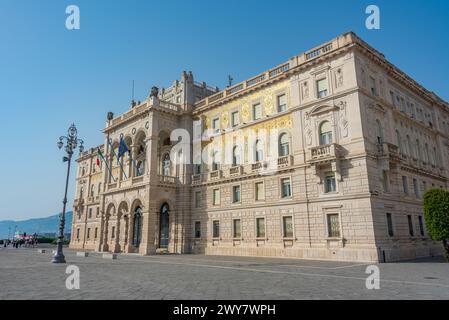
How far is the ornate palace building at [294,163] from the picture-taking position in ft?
77.9

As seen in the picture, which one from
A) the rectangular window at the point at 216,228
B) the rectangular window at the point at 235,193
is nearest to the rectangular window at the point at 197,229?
the rectangular window at the point at 216,228

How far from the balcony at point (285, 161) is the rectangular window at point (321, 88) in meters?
5.83

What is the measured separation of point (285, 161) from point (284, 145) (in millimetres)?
1740

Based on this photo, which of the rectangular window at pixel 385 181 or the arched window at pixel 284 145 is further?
the arched window at pixel 284 145

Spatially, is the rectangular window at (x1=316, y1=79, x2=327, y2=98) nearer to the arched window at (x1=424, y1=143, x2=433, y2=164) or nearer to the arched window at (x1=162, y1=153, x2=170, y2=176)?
the arched window at (x1=424, y1=143, x2=433, y2=164)

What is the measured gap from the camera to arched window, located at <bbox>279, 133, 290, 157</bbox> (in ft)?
93.3

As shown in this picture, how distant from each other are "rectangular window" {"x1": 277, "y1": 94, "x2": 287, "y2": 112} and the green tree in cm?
1361

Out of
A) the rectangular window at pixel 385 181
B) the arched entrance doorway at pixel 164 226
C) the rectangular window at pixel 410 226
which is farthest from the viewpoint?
the arched entrance doorway at pixel 164 226

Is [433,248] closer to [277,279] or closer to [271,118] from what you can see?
[271,118]

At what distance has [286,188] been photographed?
91.2 feet

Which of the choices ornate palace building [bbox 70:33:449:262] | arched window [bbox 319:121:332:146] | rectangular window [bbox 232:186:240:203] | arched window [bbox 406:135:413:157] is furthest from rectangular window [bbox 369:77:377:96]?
rectangular window [bbox 232:186:240:203]

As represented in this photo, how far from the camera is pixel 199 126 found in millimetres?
37062

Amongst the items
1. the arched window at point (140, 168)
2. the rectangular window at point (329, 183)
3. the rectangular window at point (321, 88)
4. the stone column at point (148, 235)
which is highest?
the rectangular window at point (321, 88)

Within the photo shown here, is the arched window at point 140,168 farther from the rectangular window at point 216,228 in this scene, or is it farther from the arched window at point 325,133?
the arched window at point 325,133
